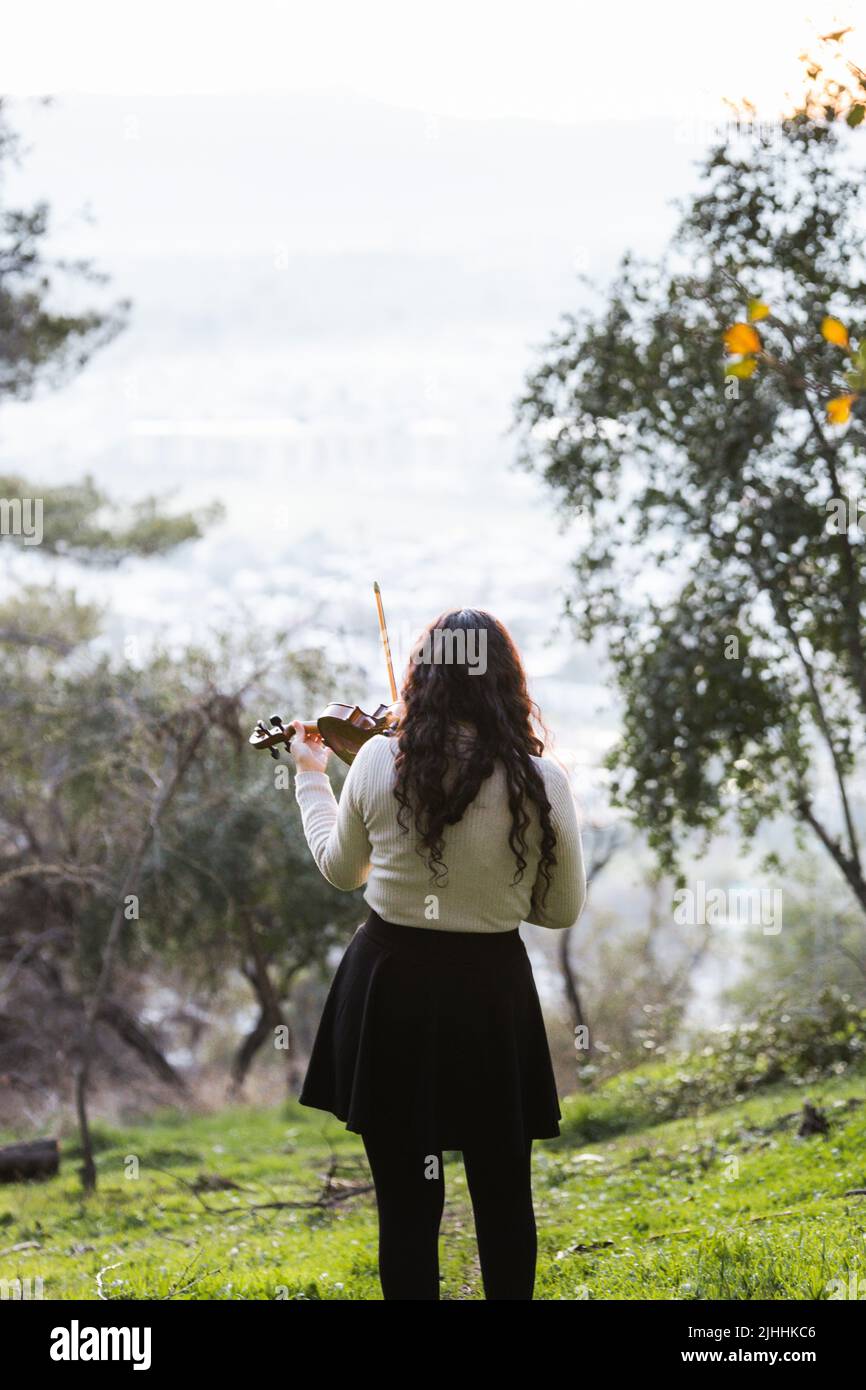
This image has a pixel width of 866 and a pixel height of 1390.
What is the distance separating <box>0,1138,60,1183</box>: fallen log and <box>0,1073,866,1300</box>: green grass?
14 cm

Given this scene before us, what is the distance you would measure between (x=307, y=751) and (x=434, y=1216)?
3.08 feet

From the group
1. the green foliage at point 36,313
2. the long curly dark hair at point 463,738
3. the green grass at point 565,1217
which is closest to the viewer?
the long curly dark hair at point 463,738

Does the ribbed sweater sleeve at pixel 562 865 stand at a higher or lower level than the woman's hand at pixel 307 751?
lower

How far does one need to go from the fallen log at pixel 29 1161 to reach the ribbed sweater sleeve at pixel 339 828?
16.6 feet

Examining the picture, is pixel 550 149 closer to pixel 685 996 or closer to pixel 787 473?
pixel 685 996

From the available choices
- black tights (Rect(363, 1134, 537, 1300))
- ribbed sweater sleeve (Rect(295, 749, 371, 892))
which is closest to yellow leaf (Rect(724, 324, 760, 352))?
ribbed sweater sleeve (Rect(295, 749, 371, 892))

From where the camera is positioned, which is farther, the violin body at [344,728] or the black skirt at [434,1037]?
the violin body at [344,728]

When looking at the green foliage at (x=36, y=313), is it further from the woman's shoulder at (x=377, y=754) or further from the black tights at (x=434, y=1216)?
the black tights at (x=434, y=1216)

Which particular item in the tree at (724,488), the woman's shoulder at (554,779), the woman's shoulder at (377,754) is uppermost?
the tree at (724,488)

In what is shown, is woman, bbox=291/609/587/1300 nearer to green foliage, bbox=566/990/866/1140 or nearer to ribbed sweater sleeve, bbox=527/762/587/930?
ribbed sweater sleeve, bbox=527/762/587/930

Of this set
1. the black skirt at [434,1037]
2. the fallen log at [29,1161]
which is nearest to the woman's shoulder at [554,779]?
the black skirt at [434,1037]

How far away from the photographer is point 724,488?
20.1ft

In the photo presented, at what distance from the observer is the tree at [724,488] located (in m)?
5.83

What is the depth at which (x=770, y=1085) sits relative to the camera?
22.2ft
